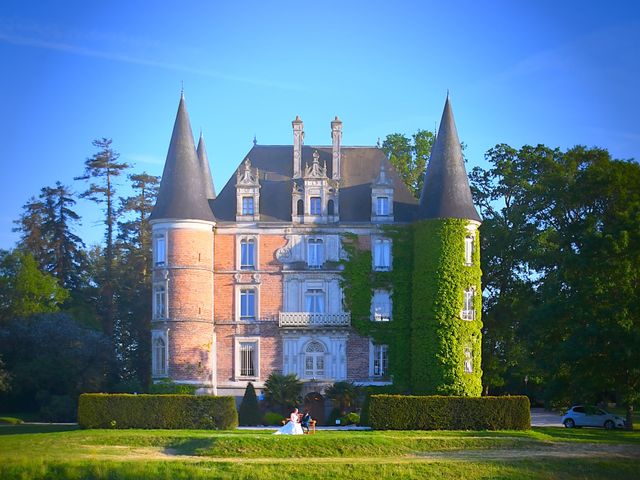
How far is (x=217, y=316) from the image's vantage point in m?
53.2

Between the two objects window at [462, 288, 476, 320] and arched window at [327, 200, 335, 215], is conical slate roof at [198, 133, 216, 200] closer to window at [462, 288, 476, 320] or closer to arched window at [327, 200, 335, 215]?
arched window at [327, 200, 335, 215]

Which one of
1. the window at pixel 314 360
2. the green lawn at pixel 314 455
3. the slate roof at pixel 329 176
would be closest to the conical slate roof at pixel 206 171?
the slate roof at pixel 329 176

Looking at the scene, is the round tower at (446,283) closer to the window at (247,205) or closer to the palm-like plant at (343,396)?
the palm-like plant at (343,396)

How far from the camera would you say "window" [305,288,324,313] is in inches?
2098

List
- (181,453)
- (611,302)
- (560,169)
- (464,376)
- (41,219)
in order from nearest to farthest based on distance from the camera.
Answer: (181,453) → (611,302) → (464,376) → (560,169) → (41,219)

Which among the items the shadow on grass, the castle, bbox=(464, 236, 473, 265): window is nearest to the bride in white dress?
the shadow on grass

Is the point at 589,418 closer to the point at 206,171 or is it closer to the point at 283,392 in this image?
the point at 283,392

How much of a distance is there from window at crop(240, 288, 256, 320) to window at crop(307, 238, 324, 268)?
2.90 meters

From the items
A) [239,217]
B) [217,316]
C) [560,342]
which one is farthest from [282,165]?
[560,342]

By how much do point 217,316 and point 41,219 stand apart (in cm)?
1751

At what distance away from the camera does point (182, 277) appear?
5178cm

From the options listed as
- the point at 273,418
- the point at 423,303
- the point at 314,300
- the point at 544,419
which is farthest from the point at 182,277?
the point at 544,419

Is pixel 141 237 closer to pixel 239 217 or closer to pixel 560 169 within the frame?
pixel 239 217

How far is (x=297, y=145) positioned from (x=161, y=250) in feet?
26.8
